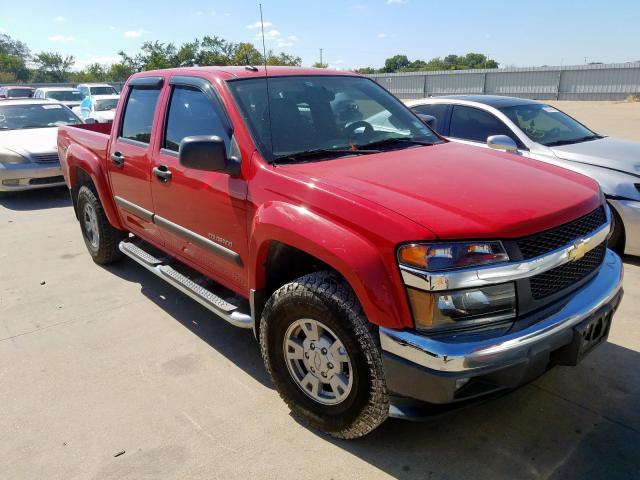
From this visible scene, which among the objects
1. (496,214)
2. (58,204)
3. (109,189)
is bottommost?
(58,204)

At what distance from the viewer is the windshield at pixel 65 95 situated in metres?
20.5

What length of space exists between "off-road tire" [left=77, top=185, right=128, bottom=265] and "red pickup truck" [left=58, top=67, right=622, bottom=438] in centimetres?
133

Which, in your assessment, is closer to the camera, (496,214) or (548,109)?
(496,214)

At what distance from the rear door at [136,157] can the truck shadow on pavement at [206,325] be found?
0.60 metres

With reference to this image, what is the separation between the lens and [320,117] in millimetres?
3301

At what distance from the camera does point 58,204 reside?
854cm

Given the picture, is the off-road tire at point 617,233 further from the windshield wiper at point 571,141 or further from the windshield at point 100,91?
the windshield at point 100,91

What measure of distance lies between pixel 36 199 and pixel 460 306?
29.3 feet

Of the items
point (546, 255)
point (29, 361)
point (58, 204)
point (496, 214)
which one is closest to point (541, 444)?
point (546, 255)

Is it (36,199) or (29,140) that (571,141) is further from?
(29,140)

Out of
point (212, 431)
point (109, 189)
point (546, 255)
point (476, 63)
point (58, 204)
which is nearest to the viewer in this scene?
point (546, 255)

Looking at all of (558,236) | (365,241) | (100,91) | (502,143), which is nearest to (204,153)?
(365,241)

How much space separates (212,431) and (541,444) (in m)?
1.73

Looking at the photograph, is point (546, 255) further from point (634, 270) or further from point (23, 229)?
point (23, 229)
